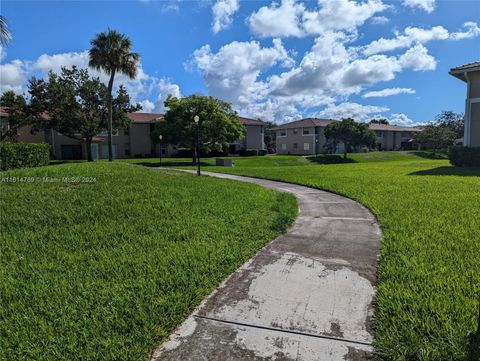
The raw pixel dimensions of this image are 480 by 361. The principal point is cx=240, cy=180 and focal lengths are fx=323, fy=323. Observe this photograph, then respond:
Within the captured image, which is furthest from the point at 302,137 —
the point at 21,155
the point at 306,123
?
the point at 21,155

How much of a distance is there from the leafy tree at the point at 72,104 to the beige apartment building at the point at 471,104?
26.6 m

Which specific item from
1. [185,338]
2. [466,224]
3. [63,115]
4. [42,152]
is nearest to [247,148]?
[63,115]

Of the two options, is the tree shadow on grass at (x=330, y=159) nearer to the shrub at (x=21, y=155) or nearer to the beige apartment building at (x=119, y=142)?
the beige apartment building at (x=119, y=142)

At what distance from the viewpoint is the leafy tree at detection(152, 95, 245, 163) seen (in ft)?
92.9

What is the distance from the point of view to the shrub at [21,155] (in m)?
13.8

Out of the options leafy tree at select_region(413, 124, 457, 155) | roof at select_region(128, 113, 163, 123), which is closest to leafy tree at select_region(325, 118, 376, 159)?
leafy tree at select_region(413, 124, 457, 155)

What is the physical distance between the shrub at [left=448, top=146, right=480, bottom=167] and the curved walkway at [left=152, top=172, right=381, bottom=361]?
16027mm

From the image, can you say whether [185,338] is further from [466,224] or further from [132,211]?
[466,224]

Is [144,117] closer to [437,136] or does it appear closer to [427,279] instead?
[427,279]

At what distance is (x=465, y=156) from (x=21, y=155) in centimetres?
2255

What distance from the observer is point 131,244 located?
4.88 meters

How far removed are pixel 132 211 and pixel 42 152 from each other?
12.8 metres

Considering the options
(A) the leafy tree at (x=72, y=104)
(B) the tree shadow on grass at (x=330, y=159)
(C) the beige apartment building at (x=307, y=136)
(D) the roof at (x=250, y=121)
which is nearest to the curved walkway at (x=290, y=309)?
(A) the leafy tree at (x=72, y=104)

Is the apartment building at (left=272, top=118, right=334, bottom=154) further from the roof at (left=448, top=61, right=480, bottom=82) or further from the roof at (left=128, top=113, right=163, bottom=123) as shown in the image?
the roof at (left=448, top=61, right=480, bottom=82)
